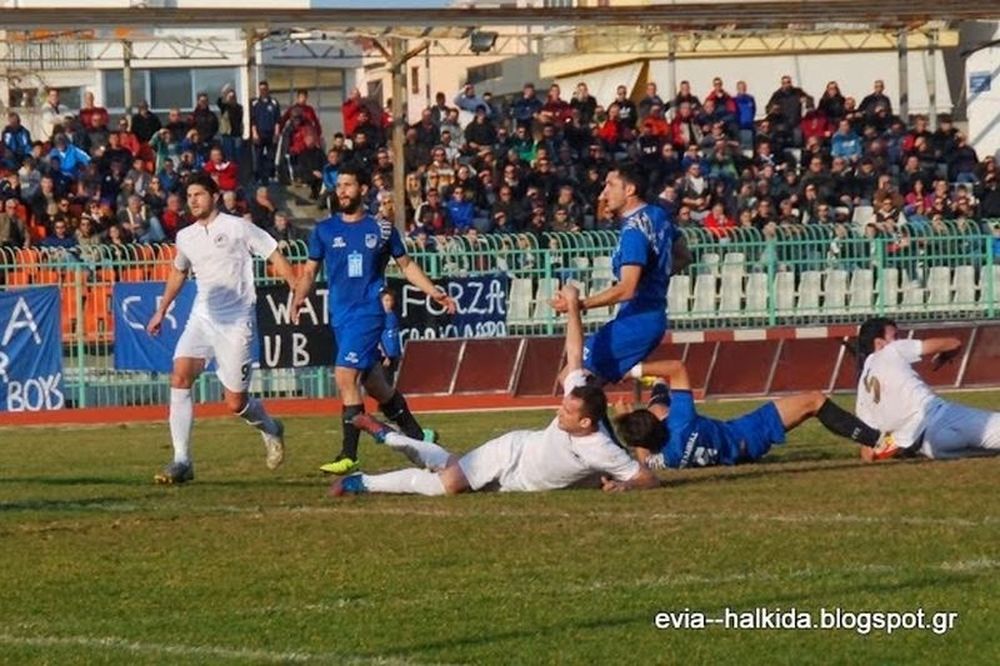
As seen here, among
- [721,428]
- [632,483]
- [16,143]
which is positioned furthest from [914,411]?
[16,143]

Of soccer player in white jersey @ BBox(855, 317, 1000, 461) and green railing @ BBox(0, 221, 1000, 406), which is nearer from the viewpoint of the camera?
soccer player in white jersey @ BBox(855, 317, 1000, 461)

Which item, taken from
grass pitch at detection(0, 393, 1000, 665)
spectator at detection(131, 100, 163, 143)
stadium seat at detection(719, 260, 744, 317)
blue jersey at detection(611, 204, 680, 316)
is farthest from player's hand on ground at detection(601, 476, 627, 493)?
spectator at detection(131, 100, 163, 143)

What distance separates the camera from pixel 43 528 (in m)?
12.4

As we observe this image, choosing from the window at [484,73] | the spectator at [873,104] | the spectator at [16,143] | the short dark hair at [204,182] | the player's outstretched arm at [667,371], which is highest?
the window at [484,73]

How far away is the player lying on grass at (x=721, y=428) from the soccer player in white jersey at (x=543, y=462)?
119 cm

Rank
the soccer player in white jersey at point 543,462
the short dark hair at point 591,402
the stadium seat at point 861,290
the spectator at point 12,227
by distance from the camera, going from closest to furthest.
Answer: the short dark hair at point 591,402, the soccer player in white jersey at point 543,462, the stadium seat at point 861,290, the spectator at point 12,227

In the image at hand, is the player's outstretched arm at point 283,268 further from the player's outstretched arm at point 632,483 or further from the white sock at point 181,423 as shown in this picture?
the player's outstretched arm at point 632,483

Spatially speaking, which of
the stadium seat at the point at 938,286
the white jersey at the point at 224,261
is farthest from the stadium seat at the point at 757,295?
the white jersey at the point at 224,261

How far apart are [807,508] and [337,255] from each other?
14.7ft

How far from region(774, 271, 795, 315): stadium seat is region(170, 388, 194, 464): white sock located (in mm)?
14148

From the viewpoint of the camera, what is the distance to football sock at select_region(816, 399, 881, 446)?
15195 mm

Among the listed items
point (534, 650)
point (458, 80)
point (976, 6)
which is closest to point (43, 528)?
point (534, 650)

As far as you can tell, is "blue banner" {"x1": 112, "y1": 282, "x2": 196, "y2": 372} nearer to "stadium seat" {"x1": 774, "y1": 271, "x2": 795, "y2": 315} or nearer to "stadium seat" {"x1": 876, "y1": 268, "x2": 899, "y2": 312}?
"stadium seat" {"x1": 774, "y1": 271, "x2": 795, "y2": 315}

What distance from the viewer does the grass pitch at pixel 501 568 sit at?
8.52 meters
